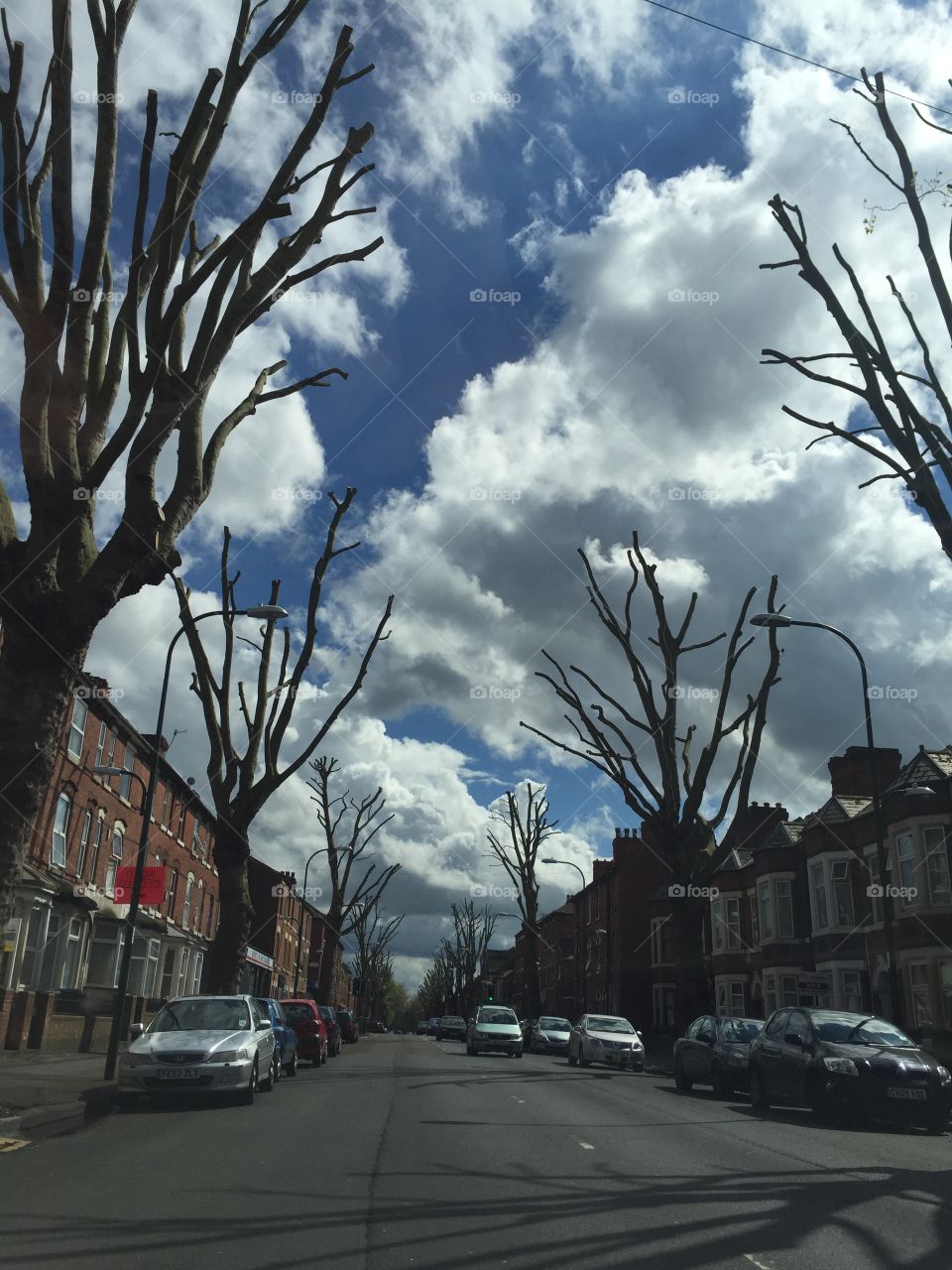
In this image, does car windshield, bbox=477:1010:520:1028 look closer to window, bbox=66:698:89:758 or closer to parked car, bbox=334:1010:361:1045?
parked car, bbox=334:1010:361:1045

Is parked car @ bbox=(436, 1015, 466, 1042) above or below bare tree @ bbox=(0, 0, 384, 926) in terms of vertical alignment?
below

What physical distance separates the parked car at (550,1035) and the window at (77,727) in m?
21.8

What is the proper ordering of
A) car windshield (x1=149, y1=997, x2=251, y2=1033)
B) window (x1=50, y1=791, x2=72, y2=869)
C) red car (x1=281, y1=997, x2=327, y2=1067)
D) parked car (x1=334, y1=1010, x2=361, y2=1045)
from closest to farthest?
car windshield (x1=149, y1=997, x2=251, y2=1033) → red car (x1=281, y1=997, x2=327, y2=1067) → window (x1=50, y1=791, x2=72, y2=869) → parked car (x1=334, y1=1010, x2=361, y2=1045)

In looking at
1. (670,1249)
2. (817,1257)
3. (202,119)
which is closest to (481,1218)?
(670,1249)

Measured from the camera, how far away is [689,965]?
2869cm

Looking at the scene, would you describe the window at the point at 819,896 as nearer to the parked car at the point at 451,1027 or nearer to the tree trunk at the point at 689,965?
the tree trunk at the point at 689,965

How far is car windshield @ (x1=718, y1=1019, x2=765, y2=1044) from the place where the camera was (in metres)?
19.0

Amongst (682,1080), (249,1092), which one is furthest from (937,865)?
(249,1092)

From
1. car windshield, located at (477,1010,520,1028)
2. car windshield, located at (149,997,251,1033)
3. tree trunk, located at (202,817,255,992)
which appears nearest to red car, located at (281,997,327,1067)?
tree trunk, located at (202,817,255,992)

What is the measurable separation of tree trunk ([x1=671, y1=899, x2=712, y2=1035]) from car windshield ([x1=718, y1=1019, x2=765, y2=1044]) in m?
8.62

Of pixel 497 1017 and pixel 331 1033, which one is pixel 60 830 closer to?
pixel 331 1033

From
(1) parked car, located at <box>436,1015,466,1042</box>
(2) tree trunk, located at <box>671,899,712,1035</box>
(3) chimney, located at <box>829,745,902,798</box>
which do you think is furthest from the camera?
(1) parked car, located at <box>436,1015,466,1042</box>

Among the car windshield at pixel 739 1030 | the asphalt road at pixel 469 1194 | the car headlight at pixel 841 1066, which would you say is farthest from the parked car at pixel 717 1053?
the asphalt road at pixel 469 1194

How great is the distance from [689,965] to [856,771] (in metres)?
13.1
